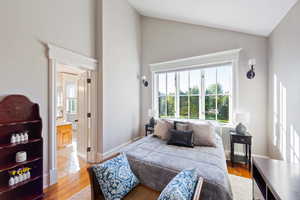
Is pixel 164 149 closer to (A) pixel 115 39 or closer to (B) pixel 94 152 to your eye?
(B) pixel 94 152

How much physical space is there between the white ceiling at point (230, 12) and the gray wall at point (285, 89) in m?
0.18

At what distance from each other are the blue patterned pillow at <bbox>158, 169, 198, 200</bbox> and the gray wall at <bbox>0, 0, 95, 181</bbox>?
2184 mm

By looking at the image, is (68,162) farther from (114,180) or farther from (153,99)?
(153,99)

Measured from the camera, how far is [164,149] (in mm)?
2266

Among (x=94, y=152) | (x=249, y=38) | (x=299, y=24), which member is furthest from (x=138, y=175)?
(x=249, y=38)

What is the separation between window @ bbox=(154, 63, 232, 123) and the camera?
132 inches

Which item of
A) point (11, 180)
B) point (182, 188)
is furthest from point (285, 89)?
point (11, 180)

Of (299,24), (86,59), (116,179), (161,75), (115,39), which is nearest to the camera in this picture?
(116,179)

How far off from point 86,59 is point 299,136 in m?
3.86

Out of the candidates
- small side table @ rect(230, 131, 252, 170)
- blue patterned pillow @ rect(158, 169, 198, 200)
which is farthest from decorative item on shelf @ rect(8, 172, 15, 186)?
small side table @ rect(230, 131, 252, 170)

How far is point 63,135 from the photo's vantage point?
13.2 ft

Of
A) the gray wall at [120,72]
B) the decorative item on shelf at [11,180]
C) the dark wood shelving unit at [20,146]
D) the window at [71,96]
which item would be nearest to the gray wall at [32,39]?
the dark wood shelving unit at [20,146]

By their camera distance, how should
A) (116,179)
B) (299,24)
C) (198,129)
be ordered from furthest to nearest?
(198,129) < (299,24) < (116,179)

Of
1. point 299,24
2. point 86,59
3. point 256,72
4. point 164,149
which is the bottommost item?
point 164,149
